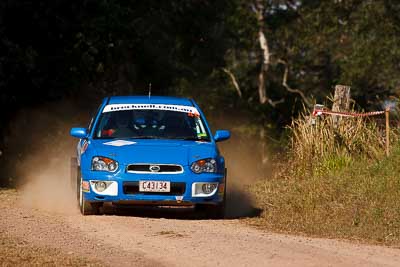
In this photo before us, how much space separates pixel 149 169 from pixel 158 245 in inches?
99.3

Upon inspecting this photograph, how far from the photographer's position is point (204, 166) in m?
13.8

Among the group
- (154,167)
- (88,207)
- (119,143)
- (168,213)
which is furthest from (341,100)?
(88,207)

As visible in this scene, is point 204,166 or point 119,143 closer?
point 204,166

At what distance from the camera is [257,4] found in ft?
182

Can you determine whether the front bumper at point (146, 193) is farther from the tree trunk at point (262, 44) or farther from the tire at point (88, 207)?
the tree trunk at point (262, 44)

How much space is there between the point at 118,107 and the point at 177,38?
939 inches

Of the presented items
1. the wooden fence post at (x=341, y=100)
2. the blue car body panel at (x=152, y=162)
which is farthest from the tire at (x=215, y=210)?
the wooden fence post at (x=341, y=100)

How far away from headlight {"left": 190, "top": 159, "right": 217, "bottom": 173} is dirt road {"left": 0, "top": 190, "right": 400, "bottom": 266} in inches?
24.6

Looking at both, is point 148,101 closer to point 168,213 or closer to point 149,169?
point 168,213

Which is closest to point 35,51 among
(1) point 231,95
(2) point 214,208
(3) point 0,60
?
(3) point 0,60

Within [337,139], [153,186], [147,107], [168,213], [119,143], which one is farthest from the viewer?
[337,139]

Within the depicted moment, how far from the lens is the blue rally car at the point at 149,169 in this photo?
13586 mm

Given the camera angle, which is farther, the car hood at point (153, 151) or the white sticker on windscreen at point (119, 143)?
the white sticker on windscreen at point (119, 143)

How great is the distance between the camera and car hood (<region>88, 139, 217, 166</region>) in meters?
13.7
